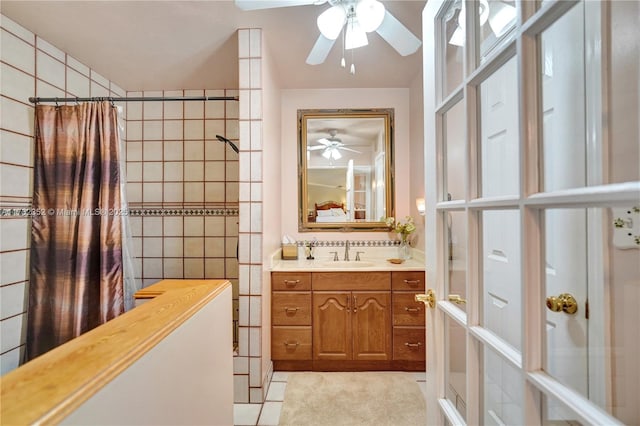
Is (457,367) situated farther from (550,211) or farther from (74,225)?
(74,225)

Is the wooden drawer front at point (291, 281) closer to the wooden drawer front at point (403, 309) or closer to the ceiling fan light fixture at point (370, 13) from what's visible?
the wooden drawer front at point (403, 309)

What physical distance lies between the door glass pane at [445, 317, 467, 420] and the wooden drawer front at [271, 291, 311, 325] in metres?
1.41

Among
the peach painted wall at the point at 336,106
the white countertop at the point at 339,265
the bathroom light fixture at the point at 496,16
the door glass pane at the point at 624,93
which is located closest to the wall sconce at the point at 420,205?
the peach painted wall at the point at 336,106

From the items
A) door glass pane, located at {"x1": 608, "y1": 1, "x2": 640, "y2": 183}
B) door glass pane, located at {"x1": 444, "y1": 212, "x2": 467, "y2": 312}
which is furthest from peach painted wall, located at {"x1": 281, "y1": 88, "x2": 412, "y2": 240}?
door glass pane, located at {"x1": 608, "y1": 1, "x2": 640, "y2": 183}

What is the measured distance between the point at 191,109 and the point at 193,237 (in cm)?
121

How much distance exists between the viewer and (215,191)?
2.65 metres

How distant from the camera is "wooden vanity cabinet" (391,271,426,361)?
2178 millimetres

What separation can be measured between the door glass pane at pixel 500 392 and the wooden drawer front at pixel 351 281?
150 cm

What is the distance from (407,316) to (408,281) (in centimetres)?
27

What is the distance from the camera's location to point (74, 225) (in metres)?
1.86

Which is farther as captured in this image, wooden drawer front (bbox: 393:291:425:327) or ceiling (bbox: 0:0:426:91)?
wooden drawer front (bbox: 393:291:425:327)

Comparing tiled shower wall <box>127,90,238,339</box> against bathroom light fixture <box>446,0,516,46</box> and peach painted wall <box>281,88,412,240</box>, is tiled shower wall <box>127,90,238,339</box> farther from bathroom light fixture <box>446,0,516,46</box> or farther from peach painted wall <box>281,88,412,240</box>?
bathroom light fixture <box>446,0,516,46</box>

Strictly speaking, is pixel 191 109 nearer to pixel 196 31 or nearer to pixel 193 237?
pixel 196 31

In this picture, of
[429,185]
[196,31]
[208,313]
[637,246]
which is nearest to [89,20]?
[196,31]
